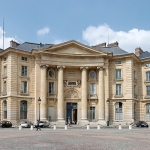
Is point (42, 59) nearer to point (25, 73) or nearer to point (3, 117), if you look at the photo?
point (25, 73)

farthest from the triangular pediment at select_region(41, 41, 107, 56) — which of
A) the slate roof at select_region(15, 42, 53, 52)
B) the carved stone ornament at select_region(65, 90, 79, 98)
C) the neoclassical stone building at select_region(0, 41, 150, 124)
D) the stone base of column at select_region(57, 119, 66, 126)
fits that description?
the stone base of column at select_region(57, 119, 66, 126)

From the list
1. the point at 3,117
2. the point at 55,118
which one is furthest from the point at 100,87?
the point at 3,117

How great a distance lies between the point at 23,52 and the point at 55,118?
44.6 feet

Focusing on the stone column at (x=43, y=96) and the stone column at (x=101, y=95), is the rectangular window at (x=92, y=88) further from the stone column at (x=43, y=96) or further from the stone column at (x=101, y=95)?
the stone column at (x=43, y=96)

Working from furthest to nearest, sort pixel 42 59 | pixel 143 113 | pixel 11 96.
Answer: pixel 143 113 < pixel 42 59 < pixel 11 96

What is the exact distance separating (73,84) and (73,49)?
22.2 ft

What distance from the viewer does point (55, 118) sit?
2069 inches

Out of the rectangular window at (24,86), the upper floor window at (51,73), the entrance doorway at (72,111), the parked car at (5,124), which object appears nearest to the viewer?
the parked car at (5,124)

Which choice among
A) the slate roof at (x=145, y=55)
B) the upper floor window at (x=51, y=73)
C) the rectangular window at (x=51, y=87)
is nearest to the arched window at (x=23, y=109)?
the rectangular window at (x=51, y=87)

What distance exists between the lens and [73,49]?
54.0 m

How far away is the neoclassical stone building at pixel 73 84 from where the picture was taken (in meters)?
50.8

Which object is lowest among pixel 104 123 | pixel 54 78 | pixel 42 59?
pixel 104 123

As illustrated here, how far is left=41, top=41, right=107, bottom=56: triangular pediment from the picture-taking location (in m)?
52.8

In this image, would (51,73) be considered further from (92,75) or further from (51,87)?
(92,75)
